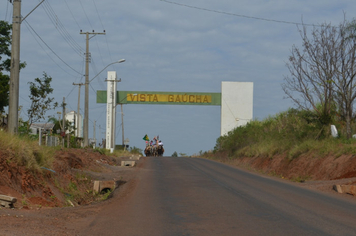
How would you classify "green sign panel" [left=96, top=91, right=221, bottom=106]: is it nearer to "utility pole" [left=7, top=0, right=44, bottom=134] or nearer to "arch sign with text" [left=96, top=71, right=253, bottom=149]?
"arch sign with text" [left=96, top=71, right=253, bottom=149]

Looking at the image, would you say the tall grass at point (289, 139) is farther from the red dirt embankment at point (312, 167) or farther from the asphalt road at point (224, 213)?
the asphalt road at point (224, 213)

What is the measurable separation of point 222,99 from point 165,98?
707 cm

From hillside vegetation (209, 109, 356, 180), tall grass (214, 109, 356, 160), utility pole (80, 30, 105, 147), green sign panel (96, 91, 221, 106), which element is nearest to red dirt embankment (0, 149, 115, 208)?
hillside vegetation (209, 109, 356, 180)

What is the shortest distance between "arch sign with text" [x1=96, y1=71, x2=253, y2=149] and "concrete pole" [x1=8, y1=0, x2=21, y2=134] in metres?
37.6

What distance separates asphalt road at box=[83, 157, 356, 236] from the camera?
344 inches

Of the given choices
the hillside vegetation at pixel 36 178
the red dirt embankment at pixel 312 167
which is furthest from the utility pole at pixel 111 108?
the hillside vegetation at pixel 36 178

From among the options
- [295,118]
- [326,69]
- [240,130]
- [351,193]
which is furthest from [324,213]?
[240,130]

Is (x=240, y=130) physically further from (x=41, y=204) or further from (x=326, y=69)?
(x=41, y=204)

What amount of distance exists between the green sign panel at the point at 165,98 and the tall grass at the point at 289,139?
923cm

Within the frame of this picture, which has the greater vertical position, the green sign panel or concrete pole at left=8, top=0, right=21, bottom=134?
the green sign panel

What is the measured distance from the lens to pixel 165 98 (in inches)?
2260

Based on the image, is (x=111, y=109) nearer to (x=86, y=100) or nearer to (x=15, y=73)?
(x=86, y=100)

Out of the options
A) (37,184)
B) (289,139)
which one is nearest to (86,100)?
(289,139)

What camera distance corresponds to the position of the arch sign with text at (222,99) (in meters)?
57.2
